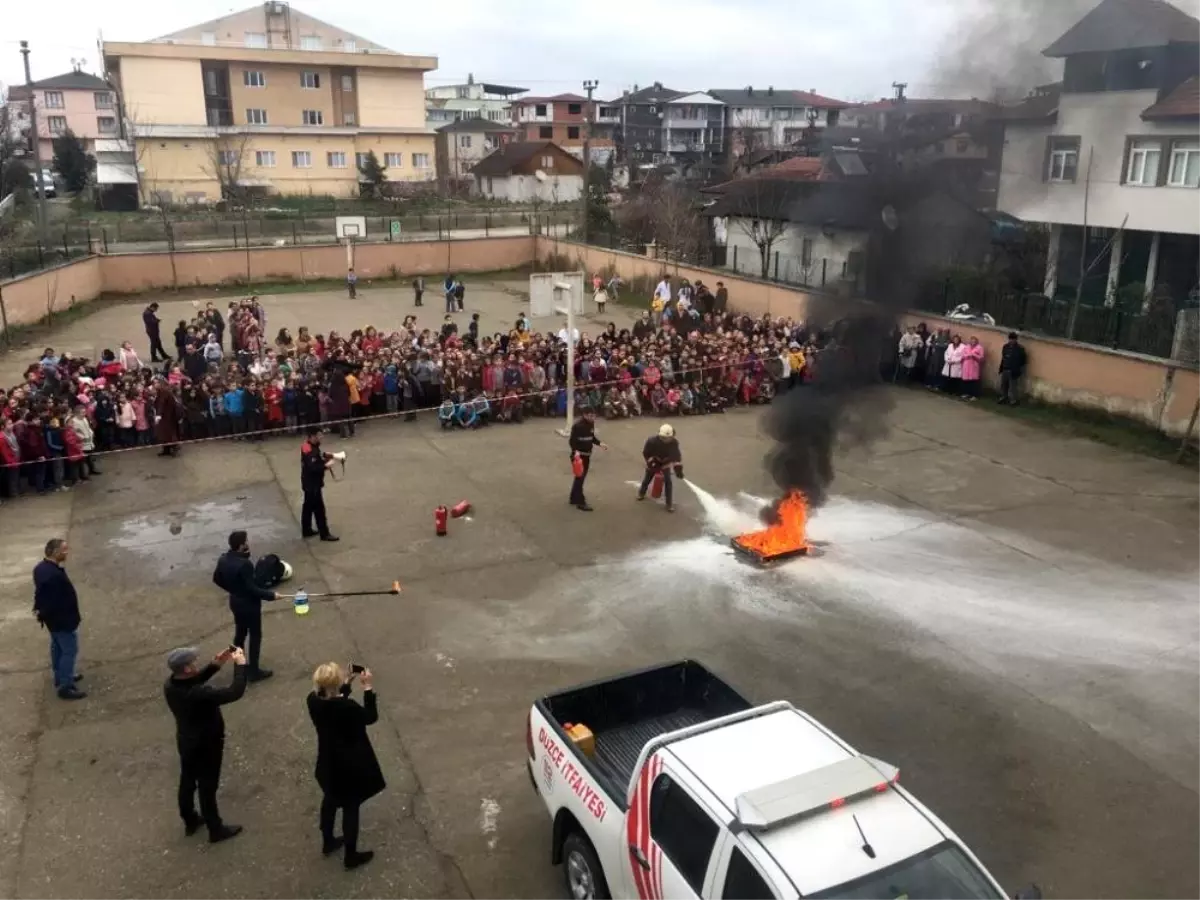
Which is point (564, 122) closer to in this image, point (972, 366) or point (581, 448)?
point (972, 366)

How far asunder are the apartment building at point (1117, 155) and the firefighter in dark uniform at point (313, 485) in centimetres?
954

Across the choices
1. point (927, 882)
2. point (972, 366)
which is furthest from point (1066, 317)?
point (927, 882)

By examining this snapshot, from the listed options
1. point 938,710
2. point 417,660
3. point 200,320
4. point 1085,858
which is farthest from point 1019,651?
point 200,320

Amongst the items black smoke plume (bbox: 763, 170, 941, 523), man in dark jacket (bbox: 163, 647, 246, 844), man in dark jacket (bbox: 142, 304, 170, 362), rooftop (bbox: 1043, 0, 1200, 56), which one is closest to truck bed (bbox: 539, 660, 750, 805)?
man in dark jacket (bbox: 163, 647, 246, 844)

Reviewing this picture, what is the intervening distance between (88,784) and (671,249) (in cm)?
2799

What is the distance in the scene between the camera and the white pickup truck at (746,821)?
4.34 m

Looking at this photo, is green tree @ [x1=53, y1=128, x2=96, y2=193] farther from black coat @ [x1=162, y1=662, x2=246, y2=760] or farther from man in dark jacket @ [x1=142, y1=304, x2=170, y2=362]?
black coat @ [x1=162, y1=662, x2=246, y2=760]

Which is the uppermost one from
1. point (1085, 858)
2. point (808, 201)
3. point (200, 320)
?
point (808, 201)

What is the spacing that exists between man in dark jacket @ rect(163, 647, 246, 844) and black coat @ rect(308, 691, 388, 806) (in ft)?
2.38

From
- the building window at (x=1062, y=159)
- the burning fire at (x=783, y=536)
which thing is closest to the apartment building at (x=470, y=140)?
the building window at (x=1062, y=159)

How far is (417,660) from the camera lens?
9094 mm

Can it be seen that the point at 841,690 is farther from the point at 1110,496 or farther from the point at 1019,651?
the point at 1110,496

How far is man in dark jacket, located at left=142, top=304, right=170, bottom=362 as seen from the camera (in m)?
22.0

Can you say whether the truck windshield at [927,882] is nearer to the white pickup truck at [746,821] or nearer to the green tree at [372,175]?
the white pickup truck at [746,821]
